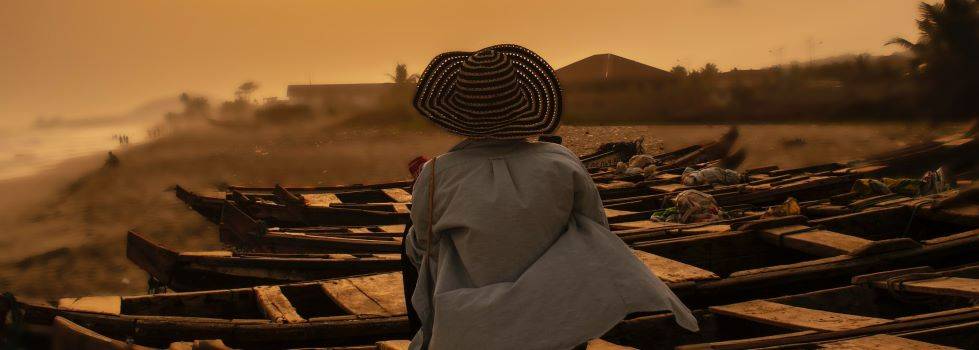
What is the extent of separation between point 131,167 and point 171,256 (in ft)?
90.7

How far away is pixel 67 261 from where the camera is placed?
685 inches

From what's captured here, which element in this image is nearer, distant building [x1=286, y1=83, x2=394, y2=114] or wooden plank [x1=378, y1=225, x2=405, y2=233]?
wooden plank [x1=378, y1=225, x2=405, y2=233]

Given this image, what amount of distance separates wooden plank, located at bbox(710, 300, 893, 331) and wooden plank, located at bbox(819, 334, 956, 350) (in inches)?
8.1

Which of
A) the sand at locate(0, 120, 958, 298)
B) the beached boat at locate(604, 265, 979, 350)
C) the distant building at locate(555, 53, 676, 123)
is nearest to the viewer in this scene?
the beached boat at locate(604, 265, 979, 350)

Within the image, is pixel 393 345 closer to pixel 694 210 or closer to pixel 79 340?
pixel 79 340

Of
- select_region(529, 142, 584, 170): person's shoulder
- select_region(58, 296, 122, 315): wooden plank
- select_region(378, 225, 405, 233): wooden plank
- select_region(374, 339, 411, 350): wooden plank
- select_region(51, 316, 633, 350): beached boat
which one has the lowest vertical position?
select_region(378, 225, 405, 233): wooden plank

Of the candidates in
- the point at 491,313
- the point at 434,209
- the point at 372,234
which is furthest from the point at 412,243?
the point at 372,234

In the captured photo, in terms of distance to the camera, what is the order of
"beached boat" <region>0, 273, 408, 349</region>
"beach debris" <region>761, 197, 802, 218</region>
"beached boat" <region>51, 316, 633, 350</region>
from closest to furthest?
"beached boat" <region>51, 316, 633, 350</region> → "beached boat" <region>0, 273, 408, 349</region> → "beach debris" <region>761, 197, 802, 218</region>

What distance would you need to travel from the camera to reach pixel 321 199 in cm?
1141

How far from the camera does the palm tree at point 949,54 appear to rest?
27.0m

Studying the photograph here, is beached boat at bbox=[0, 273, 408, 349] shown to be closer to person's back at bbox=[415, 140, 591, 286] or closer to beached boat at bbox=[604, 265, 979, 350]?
beached boat at bbox=[604, 265, 979, 350]

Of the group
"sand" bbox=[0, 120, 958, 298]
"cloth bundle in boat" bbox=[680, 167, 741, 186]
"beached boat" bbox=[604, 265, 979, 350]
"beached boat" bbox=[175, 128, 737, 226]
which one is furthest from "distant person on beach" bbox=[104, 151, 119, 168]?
"beached boat" bbox=[604, 265, 979, 350]

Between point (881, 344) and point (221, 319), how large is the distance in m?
3.14

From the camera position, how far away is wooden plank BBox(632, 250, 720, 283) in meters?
5.03
